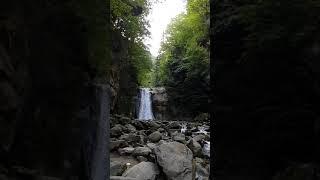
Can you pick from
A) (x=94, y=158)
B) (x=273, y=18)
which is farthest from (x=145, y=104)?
(x=273, y=18)

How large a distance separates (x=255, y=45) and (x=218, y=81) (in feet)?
2.23

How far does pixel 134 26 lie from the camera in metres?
17.8

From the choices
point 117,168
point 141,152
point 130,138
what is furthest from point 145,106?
point 117,168

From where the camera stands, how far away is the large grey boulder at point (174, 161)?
820cm

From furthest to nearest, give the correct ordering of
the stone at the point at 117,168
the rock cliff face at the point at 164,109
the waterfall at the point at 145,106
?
the rock cliff face at the point at 164,109 → the waterfall at the point at 145,106 → the stone at the point at 117,168

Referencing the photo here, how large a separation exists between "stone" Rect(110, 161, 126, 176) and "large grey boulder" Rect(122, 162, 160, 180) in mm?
243

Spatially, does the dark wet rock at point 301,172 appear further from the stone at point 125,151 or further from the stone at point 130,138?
the stone at point 130,138

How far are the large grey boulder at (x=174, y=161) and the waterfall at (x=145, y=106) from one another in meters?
16.9

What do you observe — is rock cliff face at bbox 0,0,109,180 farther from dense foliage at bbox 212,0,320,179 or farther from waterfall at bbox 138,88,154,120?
waterfall at bbox 138,88,154,120

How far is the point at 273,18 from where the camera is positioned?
A: 3361 mm

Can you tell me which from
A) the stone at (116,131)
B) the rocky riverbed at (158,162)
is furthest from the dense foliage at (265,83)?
the stone at (116,131)

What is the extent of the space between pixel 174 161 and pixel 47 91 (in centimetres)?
519

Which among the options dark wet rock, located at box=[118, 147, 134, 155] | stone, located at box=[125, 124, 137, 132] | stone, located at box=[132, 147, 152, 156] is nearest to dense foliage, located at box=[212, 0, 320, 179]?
stone, located at box=[132, 147, 152, 156]

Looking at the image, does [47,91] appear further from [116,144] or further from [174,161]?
[116,144]
